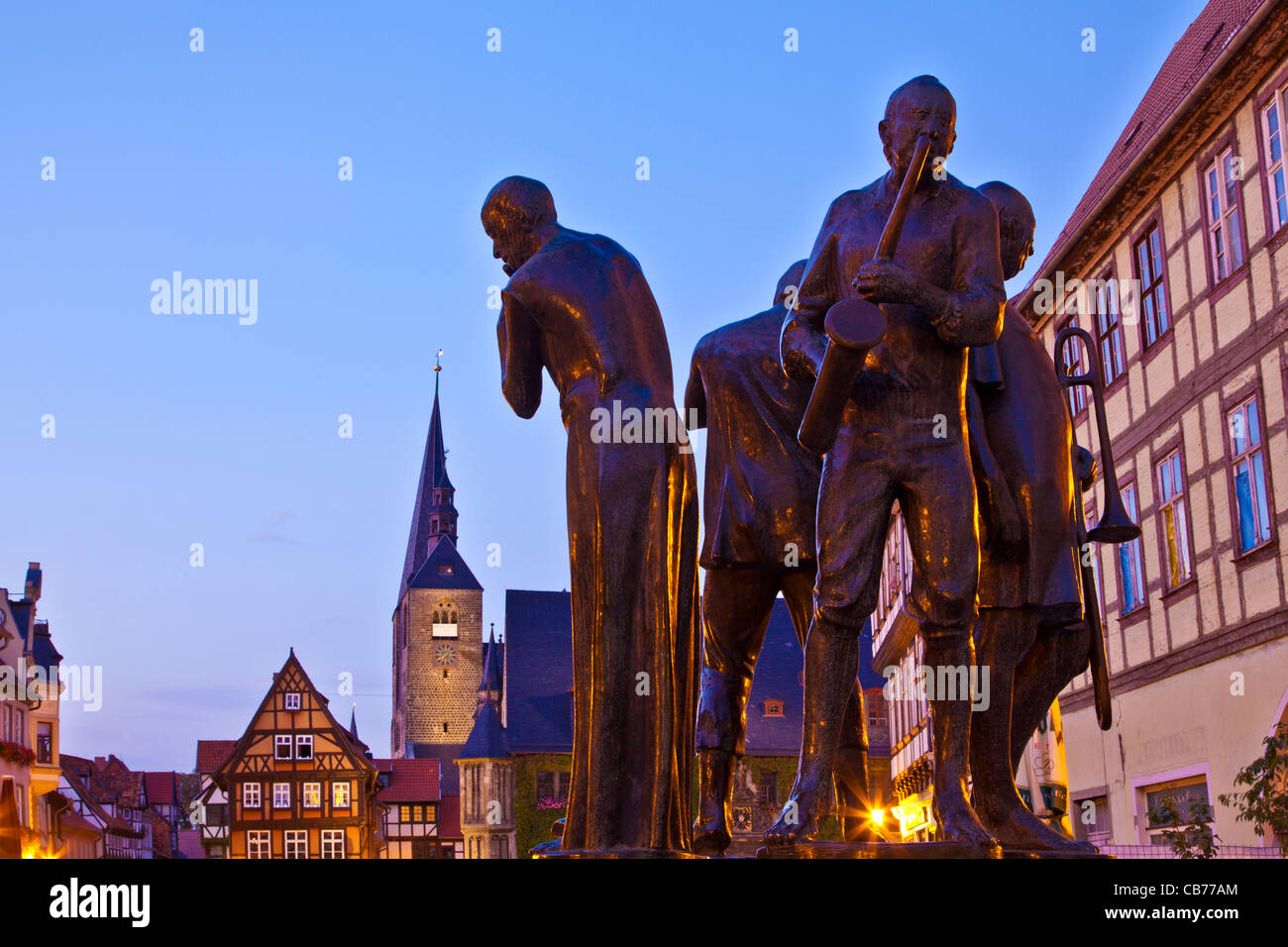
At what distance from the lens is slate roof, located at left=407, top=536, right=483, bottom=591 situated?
110250 millimetres

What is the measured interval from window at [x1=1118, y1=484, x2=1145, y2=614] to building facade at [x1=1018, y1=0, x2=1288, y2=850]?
0.04 m

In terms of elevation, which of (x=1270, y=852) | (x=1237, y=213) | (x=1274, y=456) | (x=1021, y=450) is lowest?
(x=1270, y=852)

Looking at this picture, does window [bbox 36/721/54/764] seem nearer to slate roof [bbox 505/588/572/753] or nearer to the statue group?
slate roof [bbox 505/588/572/753]

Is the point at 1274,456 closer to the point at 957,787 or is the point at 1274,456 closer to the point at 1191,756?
the point at 1191,756

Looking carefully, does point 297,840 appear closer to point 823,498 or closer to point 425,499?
point 823,498

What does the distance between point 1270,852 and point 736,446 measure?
472 inches

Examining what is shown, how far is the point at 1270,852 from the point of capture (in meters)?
15.1

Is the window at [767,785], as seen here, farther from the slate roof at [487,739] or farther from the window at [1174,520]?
the window at [1174,520]

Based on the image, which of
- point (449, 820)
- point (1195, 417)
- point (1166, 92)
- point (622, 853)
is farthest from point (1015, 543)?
point (449, 820)

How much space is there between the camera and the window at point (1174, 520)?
18.5 metres

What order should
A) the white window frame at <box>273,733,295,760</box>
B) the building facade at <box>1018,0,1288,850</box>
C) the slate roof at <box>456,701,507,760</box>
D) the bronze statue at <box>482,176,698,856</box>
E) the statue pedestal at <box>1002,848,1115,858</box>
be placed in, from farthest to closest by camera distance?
the slate roof at <box>456,701,507,760</box>
the white window frame at <box>273,733,295,760</box>
the building facade at <box>1018,0,1288,850</box>
the bronze statue at <box>482,176,698,856</box>
the statue pedestal at <box>1002,848,1115,858</box>

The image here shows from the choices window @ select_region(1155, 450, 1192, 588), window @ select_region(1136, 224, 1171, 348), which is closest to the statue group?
window @ select_region(1155, 450, 1192, 588)
